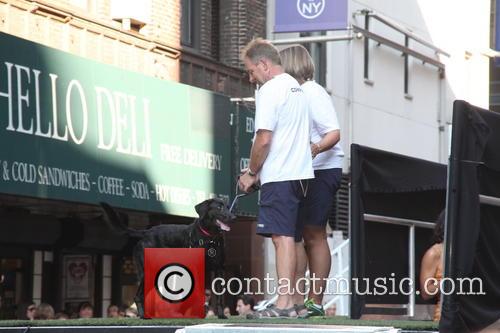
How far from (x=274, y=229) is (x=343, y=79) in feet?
70.7

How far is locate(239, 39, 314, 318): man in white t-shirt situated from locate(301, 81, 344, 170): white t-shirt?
0.47 m

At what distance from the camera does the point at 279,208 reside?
9.04 m

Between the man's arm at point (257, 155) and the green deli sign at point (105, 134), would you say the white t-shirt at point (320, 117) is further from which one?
the green deli sign at point (105, 134)

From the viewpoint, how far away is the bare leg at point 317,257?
9.69 metres

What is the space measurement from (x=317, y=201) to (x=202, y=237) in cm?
77

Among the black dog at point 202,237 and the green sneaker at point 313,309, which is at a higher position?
the black dog at point 202,237

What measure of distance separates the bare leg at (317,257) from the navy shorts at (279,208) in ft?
1.97

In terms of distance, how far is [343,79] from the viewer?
30391 mm

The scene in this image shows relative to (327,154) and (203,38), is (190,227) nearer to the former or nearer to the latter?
(327,154)

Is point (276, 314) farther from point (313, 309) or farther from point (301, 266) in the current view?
point (301, 266)

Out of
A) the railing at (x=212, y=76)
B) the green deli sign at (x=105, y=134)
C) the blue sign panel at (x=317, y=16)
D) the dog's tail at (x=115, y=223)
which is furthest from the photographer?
the blue sign panel at (x=317, y=16)

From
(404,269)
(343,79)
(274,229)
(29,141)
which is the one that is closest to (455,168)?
(274,229)

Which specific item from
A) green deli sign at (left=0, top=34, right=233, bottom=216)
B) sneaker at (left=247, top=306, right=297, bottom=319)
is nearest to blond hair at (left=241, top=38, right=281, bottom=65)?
sneaker at (left=247, top=306, right=297, bottom=319)

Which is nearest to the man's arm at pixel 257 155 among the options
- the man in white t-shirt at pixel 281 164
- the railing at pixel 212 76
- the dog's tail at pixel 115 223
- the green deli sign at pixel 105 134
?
the man in white t-shirt at pixel 281 164
